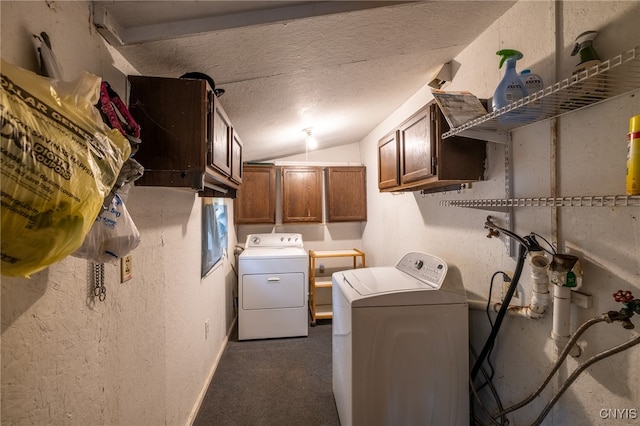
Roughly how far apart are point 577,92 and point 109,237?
149cm

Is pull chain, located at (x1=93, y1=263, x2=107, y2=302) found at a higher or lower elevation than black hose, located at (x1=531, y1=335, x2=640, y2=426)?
higher

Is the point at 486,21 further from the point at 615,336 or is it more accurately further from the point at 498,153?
the point at 615,336

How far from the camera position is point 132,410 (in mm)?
1084

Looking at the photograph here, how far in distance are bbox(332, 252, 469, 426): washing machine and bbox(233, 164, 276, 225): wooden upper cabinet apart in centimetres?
218

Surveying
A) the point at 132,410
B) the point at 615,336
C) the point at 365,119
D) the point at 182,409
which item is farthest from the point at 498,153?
the point at 182,409

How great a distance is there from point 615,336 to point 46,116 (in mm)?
1654

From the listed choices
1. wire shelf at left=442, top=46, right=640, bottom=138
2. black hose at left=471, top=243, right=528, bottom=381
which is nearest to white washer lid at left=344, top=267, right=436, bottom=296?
black hose at left=471, top=243, right=528, bottom=381

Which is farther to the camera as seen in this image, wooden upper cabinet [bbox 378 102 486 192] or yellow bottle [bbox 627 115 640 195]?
wooden upper cabinet [bbox 378 102 486 192]

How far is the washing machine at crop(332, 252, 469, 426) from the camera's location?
1393mm

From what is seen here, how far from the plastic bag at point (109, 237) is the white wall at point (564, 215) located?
61.3 inches

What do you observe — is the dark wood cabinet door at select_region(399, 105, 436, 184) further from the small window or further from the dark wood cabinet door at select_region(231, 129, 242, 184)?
the small window

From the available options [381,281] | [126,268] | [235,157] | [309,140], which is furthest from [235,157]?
[309,140]

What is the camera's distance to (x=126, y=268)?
1042 mm

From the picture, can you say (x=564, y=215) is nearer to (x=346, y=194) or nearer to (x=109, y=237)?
(x=109, y=237)
